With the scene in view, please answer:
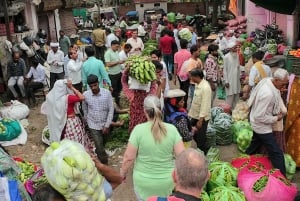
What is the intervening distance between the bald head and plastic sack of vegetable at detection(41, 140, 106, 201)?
21.0 inches

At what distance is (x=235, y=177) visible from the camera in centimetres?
541

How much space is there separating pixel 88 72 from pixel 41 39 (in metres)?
9.11

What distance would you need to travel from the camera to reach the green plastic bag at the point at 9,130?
870cm

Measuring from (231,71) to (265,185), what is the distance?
3.80 metres

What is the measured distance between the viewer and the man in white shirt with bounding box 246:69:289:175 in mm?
5258

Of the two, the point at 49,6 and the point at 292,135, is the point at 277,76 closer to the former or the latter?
the point at 292,135

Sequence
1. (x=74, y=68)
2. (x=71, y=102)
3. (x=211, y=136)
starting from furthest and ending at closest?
(x=74, y=68), (x=211, y=136), (x=71, y=102)

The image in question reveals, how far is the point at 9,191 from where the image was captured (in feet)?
9.46

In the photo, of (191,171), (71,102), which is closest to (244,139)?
(71,102)

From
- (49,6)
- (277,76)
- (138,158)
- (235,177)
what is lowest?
(235,177)

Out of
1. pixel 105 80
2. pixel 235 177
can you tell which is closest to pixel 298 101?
pixel 235 177

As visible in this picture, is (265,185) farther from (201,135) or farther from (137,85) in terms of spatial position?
(137,85)

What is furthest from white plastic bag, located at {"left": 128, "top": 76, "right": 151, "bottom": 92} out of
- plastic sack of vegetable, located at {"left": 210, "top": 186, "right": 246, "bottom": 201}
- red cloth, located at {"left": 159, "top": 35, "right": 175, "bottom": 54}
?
red cloth, located at {"left": 159, "top": 35, "right": 175, "bottom": 54}

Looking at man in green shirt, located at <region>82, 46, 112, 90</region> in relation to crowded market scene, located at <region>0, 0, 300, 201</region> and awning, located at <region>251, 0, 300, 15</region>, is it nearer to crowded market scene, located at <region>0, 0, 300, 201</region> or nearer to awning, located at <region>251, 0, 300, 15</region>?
crowded market scene, located at <region>0, 0, 300, 201</region>
